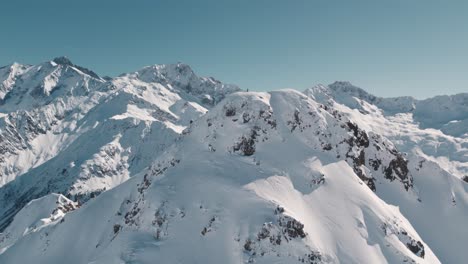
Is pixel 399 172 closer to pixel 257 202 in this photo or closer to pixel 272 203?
pixel 272 203

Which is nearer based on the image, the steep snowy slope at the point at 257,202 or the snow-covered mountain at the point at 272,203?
the steep snowy slope at the point at 257,202

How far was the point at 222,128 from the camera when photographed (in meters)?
48.9

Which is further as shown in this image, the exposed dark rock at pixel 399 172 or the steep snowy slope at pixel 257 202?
the exposed dark rock at pixel 399 172

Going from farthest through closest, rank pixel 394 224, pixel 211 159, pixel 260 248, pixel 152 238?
pixel 211 159
pixel 394 224
pixel 152 238
pixel 260 248

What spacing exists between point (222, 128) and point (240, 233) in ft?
55.9

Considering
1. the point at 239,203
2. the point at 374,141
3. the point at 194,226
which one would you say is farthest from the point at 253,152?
the point at 374,141

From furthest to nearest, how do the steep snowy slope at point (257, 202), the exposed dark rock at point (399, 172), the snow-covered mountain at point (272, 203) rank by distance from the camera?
1. the exposed dark rock at point (399, 172)
2. the snow-covered mountain at point (272, 203)
3. the steep snowy slope at point (257, 202)

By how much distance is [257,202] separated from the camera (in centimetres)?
3769

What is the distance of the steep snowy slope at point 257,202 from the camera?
34.6 m

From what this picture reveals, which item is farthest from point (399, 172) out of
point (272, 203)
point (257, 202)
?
point (257, 202)

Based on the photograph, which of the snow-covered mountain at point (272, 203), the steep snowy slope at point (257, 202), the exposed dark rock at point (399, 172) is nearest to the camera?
the steep snowy slope at point (257, 202)

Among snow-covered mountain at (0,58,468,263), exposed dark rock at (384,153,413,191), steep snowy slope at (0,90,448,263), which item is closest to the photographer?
steep snowy slope at (0,90,448,263)

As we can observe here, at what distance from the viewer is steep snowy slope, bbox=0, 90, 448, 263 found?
114 ft

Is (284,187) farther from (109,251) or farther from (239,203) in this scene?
(109,251)
